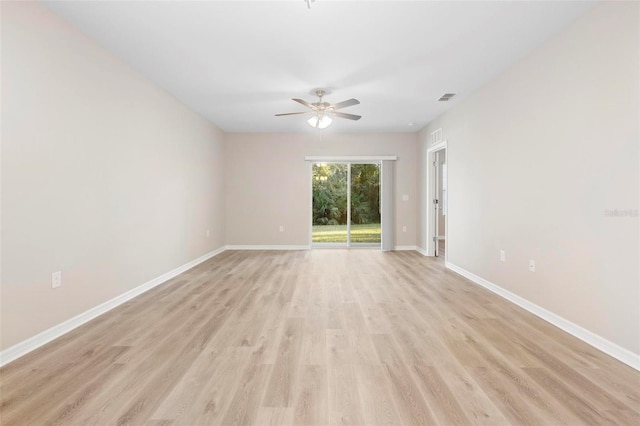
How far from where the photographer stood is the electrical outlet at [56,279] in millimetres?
2442

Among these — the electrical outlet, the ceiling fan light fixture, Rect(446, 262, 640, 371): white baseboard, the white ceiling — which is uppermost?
the white ceiling

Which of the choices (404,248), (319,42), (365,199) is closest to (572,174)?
(319,42)

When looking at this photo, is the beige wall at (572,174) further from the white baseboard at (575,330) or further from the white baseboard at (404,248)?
the white baseboard at (404,248)

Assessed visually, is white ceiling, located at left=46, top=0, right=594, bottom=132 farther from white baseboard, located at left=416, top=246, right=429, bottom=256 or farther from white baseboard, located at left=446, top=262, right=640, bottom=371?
white baseboard, located at left=416, top=246, right=429, bottom=256

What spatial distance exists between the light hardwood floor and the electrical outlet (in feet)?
1.45

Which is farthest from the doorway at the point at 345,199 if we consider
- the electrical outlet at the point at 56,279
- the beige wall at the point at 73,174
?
the electrical outlet at the point at 56,279

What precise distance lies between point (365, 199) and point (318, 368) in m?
5.49

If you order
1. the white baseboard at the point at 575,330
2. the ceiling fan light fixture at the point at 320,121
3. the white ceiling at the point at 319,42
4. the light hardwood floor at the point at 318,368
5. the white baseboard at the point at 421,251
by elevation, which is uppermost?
the white ceiling at the point at 319,42

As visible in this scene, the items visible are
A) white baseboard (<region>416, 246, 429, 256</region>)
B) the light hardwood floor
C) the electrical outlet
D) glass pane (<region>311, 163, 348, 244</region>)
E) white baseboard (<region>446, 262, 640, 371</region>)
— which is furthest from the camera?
glass pane (<region>311, 163, 348, 244</region>)

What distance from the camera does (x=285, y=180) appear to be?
275 inches

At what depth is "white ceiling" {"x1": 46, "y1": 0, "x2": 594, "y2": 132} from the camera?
96.3 inches

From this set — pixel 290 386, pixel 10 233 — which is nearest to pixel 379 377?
pixel 290 386

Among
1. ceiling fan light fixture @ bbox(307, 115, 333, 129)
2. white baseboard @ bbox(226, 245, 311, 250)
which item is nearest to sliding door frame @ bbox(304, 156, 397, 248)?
white baseboard @ bbox(226, 245, 311, 250)

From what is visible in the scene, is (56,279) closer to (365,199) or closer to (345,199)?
(345,199)
